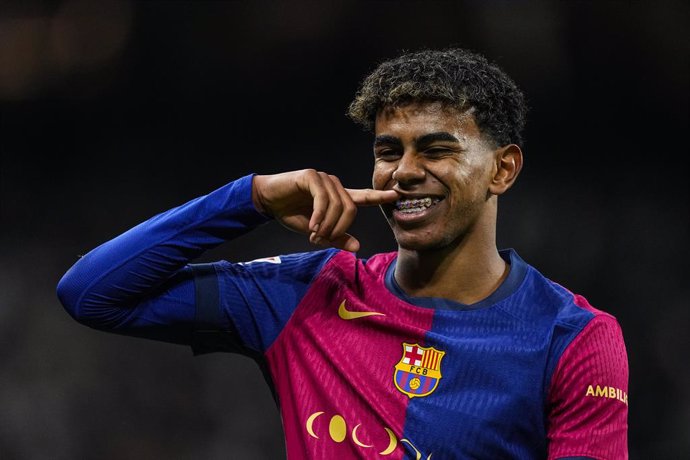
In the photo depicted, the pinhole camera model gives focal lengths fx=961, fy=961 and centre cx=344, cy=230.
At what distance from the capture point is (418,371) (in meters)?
2.28

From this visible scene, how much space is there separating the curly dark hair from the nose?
152 millimetres

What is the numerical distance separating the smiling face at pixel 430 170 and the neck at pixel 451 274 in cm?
6

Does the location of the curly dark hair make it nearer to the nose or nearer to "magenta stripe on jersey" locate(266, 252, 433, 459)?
the nose

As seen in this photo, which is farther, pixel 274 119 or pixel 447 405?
pixel 274 119

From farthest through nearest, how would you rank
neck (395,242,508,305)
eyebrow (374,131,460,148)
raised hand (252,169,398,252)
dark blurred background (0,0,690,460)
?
dark blurred background (0,0,690,460)
neck (395,242,508,305)
eyebrow (374,131,460,148)
raised hand (252,169,398,252)

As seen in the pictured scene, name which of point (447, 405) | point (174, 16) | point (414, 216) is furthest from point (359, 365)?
point (174, 16)

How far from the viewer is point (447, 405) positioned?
2211mm

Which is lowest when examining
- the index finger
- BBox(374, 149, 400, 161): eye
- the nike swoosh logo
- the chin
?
the nike swoosh logo

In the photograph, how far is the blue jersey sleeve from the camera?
2250 millimetres

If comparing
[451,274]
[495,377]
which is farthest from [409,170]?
[495,377]

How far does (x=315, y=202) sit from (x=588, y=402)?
751 millimetres

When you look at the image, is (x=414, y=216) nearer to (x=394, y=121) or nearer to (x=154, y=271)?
(x=394, y=121)

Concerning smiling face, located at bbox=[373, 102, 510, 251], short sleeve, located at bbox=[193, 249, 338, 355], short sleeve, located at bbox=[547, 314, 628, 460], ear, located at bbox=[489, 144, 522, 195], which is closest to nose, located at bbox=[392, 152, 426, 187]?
smiling face, located at bbox=[373, 102, 510, 251]

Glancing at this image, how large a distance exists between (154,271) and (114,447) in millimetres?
2221
